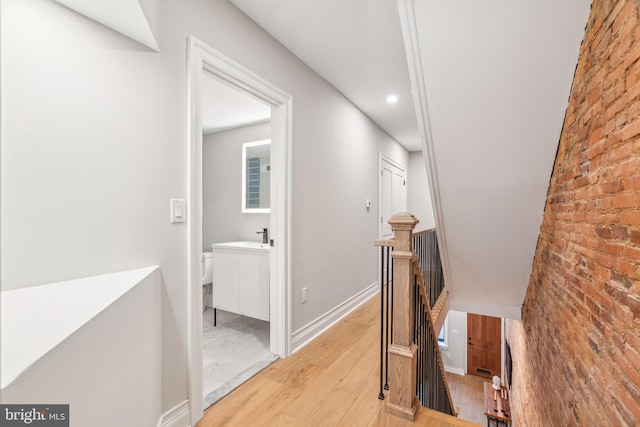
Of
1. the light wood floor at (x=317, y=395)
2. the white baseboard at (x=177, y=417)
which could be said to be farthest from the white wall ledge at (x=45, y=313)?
the light wood floor at (x=317, y=395)

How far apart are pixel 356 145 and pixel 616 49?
268 cm

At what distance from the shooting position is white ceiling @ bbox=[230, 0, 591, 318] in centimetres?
151

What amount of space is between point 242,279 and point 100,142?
6.24ft

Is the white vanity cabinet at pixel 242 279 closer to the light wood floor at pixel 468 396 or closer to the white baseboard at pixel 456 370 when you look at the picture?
the light wood floor at pixel 468 396

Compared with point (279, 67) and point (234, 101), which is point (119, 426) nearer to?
point (279, 67)

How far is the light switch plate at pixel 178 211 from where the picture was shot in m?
1.52

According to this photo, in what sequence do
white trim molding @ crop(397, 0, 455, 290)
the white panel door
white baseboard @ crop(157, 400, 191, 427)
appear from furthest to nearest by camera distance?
the white panel door < white trim molding @ crop(397, 0, 455, 290) < white baseboard @ crop(157, 400, 191, 427)

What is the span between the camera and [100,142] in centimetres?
124

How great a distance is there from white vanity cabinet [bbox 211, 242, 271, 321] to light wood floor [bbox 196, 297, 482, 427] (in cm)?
64

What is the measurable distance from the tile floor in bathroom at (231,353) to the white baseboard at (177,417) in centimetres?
20

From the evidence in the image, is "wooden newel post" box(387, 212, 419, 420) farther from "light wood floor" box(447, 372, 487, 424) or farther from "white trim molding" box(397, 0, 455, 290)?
"light wood floor" box(447, 372, 487, 424)

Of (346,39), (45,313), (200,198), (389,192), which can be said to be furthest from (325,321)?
(389,192)

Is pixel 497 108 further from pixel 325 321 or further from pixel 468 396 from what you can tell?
pixel 468 396

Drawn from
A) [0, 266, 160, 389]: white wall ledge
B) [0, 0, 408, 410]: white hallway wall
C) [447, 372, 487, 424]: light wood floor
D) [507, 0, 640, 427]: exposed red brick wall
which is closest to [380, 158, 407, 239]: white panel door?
[507, 0, 640, 427]: exposed red brick wall
